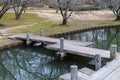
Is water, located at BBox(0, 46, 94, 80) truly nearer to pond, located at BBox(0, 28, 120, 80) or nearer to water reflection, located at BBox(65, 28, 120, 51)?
pond, located at BBox(0, 28, 120, 80)

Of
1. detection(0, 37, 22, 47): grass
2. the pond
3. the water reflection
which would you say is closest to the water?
the pond

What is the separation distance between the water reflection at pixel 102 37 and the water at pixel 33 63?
561 cm

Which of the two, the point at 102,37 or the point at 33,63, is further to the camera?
the point at 102,37

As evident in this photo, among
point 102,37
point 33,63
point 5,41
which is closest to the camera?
point 33,63

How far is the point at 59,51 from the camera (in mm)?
16062

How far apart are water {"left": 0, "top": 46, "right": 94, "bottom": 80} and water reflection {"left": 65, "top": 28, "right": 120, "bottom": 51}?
561 cm

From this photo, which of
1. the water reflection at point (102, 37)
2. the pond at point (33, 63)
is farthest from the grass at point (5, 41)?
the water reflection at point (102, 37)

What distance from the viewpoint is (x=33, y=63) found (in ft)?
53.6

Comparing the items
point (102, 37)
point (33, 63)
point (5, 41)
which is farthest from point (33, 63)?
point (102, 37)

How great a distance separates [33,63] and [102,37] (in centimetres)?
1160

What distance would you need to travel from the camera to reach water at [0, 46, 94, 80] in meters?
14.1

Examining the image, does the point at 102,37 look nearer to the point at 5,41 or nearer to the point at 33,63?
the point at 5,41

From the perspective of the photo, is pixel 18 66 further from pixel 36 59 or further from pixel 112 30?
pixel 112 30

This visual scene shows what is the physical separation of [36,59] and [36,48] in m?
2.72
